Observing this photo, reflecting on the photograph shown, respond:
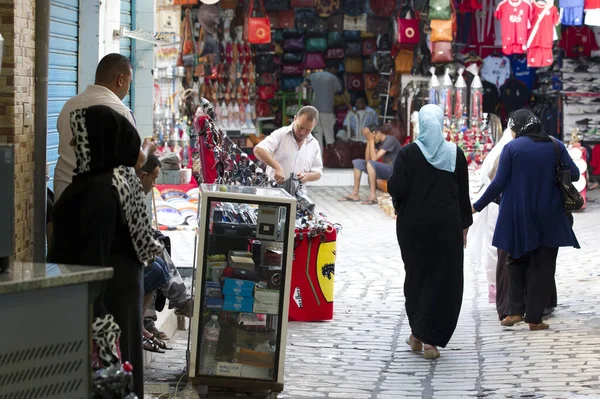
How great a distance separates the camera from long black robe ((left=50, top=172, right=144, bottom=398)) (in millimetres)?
4879

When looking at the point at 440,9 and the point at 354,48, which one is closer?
the point at 440,9

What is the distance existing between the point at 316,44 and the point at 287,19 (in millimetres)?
1148

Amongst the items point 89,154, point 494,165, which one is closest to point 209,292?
point 89,154

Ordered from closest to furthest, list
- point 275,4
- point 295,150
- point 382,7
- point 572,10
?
point 295,150, point 572,10, point 275,4, point 382,7

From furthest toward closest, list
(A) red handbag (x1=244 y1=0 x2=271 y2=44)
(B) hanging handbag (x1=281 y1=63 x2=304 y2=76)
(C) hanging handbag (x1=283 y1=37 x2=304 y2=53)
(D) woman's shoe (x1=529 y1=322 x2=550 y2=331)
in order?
(B) hanging handbag (x1=281 y1=63 x2=304 y2=76)
(C) hanging handbag (x1=283 y1=37 x2=304 y2=53)
(A) red handbag (x1=244 y1=0 x2=271 y2=44)
(D) woman's shoe (x1=529 y1=322 x2=550 y2=331)

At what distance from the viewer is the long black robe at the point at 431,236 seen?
7867mm

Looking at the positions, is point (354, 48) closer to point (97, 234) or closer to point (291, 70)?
point (291, 70)

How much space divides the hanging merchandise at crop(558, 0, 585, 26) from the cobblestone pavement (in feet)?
20.2

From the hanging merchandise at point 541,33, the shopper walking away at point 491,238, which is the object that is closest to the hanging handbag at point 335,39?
the hanging merchandise at point 541,33

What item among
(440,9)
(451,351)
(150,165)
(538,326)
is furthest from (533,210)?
(440,9)

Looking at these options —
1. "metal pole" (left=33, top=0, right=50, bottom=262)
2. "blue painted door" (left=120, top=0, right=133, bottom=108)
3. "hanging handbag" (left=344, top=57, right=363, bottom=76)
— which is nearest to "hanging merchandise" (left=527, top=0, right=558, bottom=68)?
"hanging handbag" (left=344, top=57, right=363, bottom=76)

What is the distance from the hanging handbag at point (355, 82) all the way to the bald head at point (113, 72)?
1706 centimetres

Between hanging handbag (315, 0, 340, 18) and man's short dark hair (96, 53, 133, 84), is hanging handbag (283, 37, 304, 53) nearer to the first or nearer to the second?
hanging handbag (315, 0, 340, 18)

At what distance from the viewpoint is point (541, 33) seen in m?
17.7
